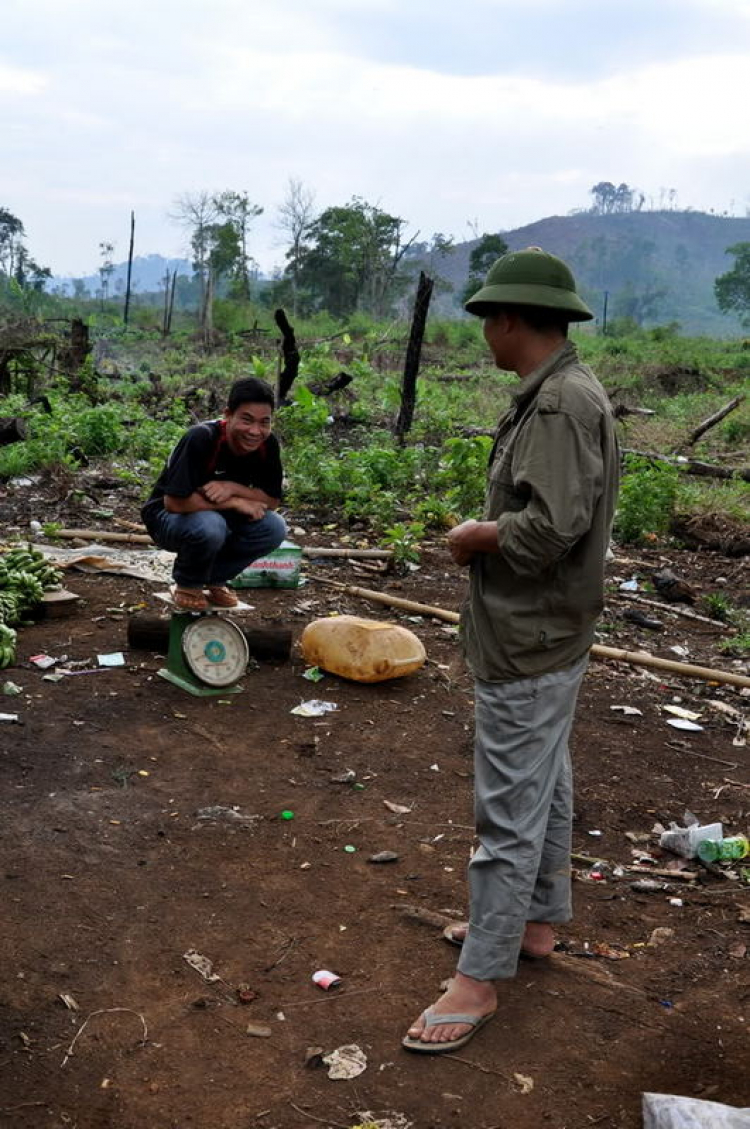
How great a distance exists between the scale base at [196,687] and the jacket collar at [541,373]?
259cm

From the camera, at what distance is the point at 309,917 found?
2992 mm

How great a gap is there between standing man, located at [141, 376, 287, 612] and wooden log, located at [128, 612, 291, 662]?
1.06 ft

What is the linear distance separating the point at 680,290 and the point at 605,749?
130099 millimetres

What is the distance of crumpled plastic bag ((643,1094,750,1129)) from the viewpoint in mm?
2045

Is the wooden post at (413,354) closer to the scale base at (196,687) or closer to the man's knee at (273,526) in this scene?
the man's knee at (273,526)

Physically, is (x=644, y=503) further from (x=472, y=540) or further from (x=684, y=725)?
(x=472, y=540)

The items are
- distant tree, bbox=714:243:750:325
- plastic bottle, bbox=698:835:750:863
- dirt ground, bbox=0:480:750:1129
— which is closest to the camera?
dirt ground, bbox=0:480:750:1129

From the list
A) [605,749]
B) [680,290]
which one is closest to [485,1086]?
[605,749]

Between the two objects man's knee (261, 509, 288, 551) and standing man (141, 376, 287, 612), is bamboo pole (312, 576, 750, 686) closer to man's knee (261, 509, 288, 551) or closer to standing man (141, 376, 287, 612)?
man's knee (261, 509, 288, 551)

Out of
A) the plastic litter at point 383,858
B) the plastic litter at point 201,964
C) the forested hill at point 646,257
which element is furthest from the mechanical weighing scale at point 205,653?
the forested hill at point 646,257

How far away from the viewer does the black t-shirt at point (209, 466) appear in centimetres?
437

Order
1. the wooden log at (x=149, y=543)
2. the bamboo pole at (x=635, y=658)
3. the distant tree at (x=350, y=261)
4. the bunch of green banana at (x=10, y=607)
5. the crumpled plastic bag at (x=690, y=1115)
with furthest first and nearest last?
the distant tree at (x=350, y=261) < the wooden log at (x=149, y=543) < the bamboo pole at (x=635, y=658) < the bunch of green banana at (x=10, y=607) < the crumpled plastic bag at (x=690, y=1115)

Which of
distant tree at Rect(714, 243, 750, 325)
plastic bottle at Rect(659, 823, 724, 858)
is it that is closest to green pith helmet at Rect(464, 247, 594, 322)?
plastic bottle at Rect(659, 823, 724, 858)

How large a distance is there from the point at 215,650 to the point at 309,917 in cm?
179
